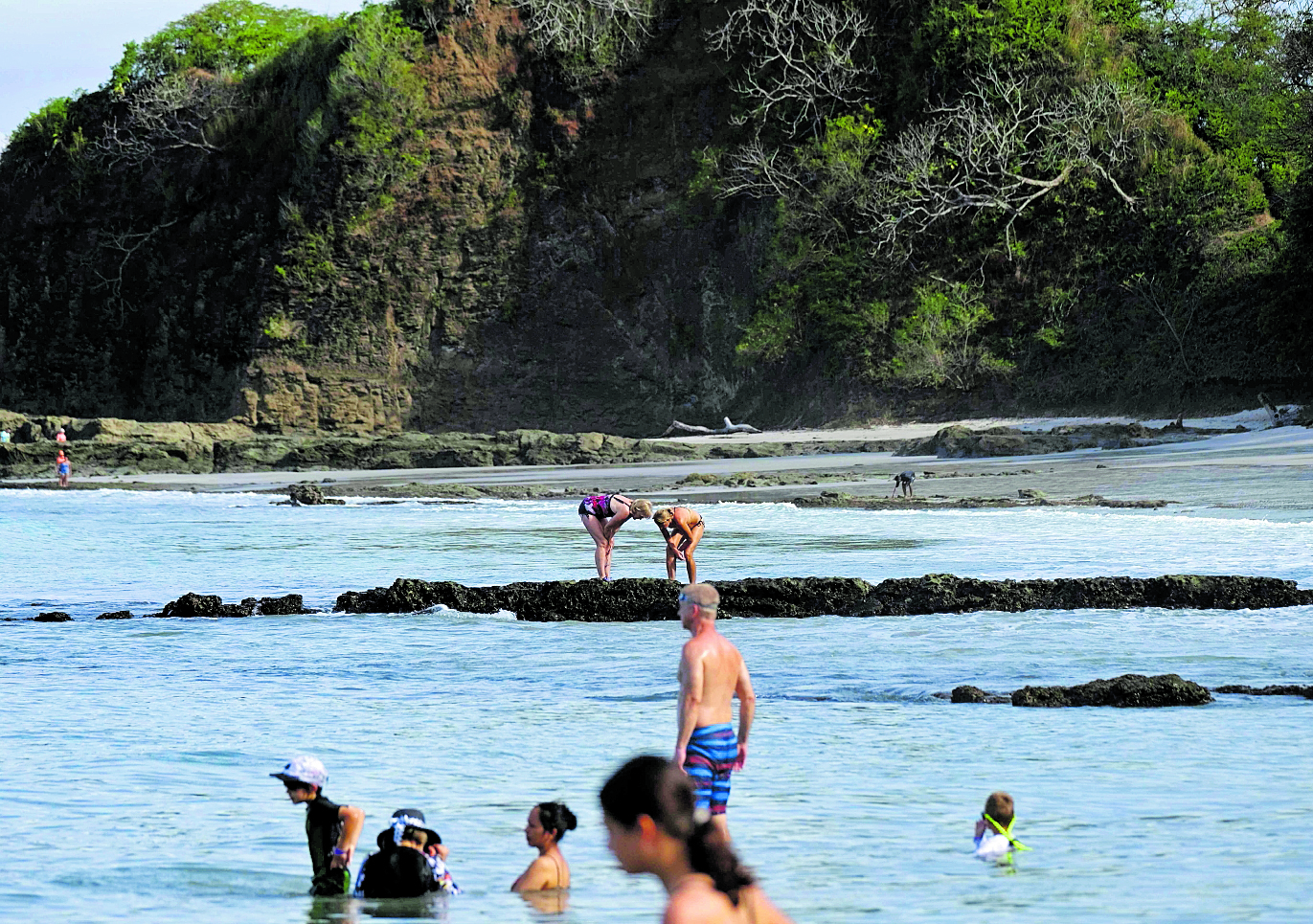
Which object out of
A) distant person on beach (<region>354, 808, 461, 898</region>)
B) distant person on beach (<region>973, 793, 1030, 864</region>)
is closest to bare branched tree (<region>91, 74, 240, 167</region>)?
distant person on beach (<region>354, 808, 461, 898</region>)

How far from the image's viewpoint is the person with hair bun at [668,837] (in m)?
3.17

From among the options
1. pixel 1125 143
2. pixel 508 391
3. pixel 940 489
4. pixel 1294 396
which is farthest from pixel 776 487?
pixel 508 391

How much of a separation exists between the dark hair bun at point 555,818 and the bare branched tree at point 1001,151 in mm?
34384

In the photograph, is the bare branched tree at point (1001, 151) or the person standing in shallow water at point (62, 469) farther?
the bare branched tree at point (1001, 151)

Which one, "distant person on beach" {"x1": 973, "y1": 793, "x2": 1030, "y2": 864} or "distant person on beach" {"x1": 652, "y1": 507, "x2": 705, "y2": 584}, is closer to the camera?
"distant person on beach" {"x1": 973, "y1": 793, "x2": 1030, "y2": 864}

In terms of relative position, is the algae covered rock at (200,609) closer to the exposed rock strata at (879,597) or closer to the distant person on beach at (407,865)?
the exposed rock strata at (879,597)

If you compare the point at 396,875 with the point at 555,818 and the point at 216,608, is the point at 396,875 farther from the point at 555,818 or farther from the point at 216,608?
the point at 216,608

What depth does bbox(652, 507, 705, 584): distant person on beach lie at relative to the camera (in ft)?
47.4

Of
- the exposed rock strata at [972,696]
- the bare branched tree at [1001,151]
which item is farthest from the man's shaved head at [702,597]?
the bare branched tree at [1001,151]

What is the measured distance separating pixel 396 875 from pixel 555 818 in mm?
821

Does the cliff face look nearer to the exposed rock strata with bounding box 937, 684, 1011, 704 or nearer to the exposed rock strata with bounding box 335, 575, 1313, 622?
the exposed rock strata with bounding box 335, 575, 1313, 622

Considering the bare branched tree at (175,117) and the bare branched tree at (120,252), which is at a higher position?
the bare branched tree at (175,117)

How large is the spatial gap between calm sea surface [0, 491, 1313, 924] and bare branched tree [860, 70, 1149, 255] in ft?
76.2

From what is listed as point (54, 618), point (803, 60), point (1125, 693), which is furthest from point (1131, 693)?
point (803, 60)
